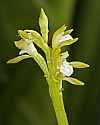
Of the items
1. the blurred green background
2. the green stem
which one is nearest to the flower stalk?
the green stem

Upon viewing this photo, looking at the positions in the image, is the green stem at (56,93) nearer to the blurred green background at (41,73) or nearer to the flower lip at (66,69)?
the flower lip at (66,69)

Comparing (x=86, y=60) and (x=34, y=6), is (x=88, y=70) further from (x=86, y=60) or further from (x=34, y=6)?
(x=34, y=6)

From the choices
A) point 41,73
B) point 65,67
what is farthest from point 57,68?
point 41,73

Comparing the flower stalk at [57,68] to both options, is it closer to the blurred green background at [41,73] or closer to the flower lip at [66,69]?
the flower lip at [66,69]

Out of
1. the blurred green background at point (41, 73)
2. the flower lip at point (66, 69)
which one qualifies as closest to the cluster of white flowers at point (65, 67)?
the flower lip at point (66, 69)

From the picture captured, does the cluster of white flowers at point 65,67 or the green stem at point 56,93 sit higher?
the cluster of white flowers at point 65,67

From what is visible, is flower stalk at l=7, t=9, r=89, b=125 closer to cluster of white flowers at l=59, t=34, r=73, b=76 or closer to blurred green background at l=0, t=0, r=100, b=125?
cluster of white flowers at l=59, t=34, r=73, b=76

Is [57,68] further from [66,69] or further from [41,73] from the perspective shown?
[41,73]

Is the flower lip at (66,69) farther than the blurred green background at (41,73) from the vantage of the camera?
No
